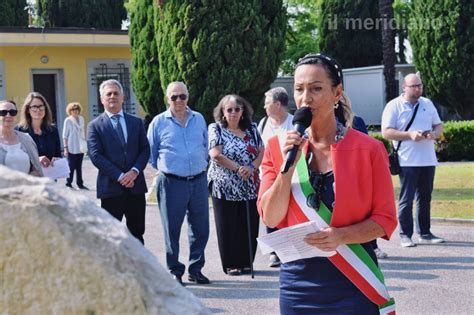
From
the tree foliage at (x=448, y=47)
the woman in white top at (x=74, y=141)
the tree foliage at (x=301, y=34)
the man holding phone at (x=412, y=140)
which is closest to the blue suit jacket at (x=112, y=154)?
the man holding phone at (x=412, y=140)

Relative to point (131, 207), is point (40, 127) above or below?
above

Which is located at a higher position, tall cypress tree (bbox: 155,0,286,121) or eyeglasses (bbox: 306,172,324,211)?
tall cypress tree (bbox: 155,0,286,121)

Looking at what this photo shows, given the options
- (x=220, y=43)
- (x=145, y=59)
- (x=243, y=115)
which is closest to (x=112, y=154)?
(x=243, y=115)

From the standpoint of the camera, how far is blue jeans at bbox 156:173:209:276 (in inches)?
337

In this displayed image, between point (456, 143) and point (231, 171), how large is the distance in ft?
44.9

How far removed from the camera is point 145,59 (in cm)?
2181

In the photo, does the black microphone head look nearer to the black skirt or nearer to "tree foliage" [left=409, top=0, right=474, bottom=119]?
the black skirt

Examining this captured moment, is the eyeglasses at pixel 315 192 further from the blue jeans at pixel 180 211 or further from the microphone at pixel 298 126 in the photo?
the blue jeans at pixel 180 211

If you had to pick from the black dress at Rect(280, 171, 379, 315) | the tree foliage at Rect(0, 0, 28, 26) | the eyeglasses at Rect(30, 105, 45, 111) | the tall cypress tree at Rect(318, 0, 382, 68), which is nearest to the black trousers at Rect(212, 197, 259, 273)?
the eyeglasses at Rect(30, 105, 45, 111)

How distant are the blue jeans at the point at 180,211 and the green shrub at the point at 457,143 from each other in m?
13.7

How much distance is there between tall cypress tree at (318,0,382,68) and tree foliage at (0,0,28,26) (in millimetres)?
13408

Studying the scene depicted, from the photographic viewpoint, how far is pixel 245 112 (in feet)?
30.4

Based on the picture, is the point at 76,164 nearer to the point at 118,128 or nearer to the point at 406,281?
the point at 118,128

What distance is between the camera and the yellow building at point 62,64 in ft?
91.5
